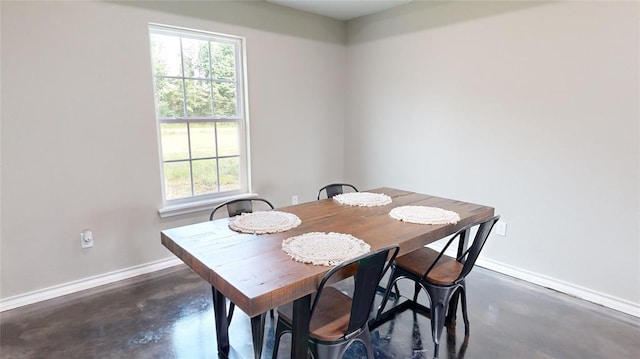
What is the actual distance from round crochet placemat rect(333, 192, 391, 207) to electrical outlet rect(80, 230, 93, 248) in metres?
1.98

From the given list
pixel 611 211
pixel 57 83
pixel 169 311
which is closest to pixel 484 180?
pixel 611 211

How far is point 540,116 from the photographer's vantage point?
281 cm

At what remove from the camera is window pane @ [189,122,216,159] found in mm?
3287

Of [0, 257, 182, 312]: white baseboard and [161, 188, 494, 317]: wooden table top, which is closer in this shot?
[161, 188, 494, 317]: wooden table top

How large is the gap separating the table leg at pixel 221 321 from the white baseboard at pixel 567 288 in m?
2.39

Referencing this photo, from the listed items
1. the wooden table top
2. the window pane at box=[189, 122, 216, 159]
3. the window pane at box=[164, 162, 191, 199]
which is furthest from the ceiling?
the wooden table top

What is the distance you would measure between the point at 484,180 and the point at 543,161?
20.2 inches

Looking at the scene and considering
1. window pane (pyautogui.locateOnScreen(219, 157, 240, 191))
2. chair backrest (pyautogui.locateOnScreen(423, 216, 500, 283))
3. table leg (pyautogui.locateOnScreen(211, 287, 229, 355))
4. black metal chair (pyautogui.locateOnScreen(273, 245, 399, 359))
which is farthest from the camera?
window pane (pyautogui.locateOnScreen(219, 157, 240, 191))

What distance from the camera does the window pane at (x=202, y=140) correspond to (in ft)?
10.8

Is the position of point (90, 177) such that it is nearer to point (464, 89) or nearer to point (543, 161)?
point (464, 89)

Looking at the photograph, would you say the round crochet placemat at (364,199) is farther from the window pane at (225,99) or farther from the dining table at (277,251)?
the window pane at (225,99)

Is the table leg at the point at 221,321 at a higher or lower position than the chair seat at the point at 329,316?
lower

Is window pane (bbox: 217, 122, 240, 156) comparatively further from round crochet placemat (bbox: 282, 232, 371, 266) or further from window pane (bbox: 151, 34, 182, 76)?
round crochet placemat (bbox: 282, 232, 371, 266)

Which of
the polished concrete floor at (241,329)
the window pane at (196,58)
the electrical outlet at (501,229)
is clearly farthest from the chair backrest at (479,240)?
the window pane at (196,58)
